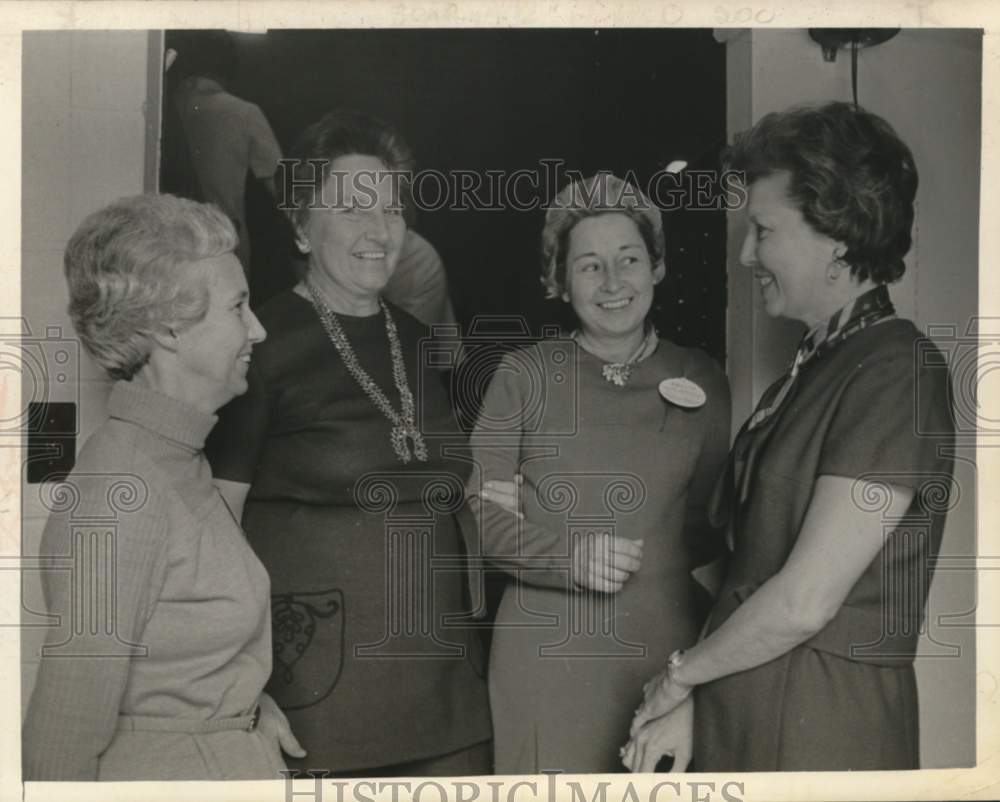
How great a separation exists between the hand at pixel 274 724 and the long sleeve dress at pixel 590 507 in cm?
46

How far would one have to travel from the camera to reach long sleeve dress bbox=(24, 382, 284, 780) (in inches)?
95.7

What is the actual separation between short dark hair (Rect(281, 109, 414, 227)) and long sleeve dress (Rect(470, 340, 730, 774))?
52cm

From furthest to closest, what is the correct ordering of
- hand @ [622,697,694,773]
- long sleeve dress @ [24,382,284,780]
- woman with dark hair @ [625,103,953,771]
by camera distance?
hand @ [622,697,694,773], woman with dark hair @ [625,103,953,771], long sleeve dress @ [24,382,284,780]

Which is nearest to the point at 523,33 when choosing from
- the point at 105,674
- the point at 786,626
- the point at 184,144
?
the point at 184,144

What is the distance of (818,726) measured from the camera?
2600 millimetres

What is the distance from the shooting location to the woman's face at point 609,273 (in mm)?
2609

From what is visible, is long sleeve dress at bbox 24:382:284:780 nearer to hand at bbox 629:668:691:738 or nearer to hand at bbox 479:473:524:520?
hand at bbox 479:473:524:520

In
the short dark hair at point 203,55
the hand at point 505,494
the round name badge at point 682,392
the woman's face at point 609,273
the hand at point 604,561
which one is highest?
the short dark hair at point 203,55

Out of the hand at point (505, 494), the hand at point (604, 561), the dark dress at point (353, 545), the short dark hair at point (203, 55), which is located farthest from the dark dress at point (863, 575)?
the short dark hair at point (203, 55)

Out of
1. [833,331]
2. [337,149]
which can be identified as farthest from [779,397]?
[337,149]

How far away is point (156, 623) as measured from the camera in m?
2.45

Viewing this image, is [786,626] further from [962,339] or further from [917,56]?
[917,56]

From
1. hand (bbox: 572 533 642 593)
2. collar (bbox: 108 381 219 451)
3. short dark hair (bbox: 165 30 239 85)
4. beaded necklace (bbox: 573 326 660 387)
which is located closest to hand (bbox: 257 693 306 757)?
collar (bbox: 108 381 219 451)

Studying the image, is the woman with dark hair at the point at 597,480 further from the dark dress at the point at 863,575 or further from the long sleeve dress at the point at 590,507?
the dark dress at the point at 863,575
